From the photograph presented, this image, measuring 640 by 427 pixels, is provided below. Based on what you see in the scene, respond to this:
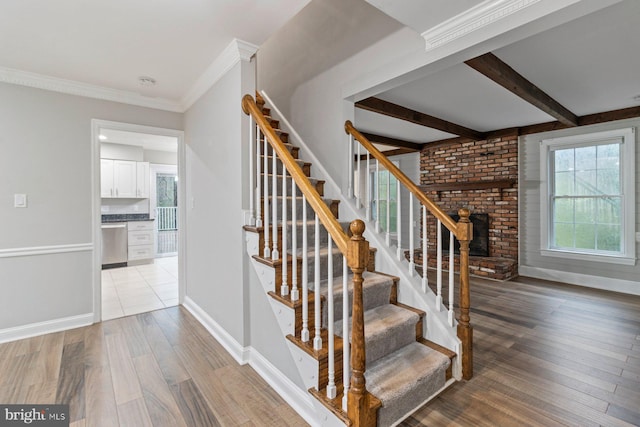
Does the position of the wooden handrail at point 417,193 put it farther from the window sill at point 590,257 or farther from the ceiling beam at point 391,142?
the window sill at point 590,257

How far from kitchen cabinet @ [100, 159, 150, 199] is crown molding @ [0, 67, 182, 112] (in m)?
3.40

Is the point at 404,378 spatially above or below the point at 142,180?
below

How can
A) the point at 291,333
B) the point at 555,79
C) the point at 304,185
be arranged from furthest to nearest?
the point at 555,79 → the point at 291,333 → the point at 304,185

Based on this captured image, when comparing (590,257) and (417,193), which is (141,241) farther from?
(590,257)

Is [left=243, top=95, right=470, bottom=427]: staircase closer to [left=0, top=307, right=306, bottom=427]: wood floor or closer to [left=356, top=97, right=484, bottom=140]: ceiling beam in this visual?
[left=0, top=307, right=306, bottom=427]: wood floor

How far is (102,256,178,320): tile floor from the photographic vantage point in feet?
11.9

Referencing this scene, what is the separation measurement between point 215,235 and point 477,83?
3.07 meters

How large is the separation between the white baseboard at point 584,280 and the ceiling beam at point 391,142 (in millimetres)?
2934

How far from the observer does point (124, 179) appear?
6.29 m

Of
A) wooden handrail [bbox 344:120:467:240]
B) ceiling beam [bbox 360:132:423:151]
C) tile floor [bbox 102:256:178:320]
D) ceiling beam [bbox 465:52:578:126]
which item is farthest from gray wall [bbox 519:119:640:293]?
tile floor [bbox 102:256:178:320]

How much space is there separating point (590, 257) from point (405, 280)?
12.7 feet

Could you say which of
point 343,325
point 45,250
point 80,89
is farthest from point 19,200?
point 343,325

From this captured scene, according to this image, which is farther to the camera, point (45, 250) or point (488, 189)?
point (488, 189)

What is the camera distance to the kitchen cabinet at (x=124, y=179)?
6.10m
